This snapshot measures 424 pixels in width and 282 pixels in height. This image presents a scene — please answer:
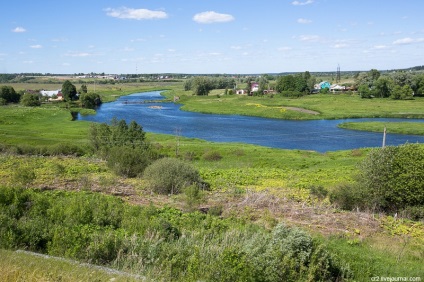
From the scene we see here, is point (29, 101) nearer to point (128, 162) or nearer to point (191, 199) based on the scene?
point (128, 162)

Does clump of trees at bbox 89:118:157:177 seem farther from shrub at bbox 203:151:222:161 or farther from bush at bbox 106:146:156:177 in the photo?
shrub at bbox 203:151:222:161

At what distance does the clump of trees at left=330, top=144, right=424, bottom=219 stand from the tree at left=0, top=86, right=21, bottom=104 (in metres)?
109

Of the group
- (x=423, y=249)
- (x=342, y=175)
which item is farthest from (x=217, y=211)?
(x=342, y=175)

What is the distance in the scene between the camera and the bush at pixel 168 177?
25703 millimetres

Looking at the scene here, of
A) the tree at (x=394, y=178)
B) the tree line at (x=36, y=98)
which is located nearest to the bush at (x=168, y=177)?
the tree at (x=394, y=178)

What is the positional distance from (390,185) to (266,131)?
155 feet

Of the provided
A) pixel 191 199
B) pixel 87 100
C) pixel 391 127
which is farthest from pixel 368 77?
pixel 191 199

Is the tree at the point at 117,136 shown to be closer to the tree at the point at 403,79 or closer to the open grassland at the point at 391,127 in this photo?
the open grassland at the point at 391,127

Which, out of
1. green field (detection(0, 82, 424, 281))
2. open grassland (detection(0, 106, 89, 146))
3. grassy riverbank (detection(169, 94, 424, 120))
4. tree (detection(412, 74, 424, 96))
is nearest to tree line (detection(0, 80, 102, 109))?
open grassland (detection(0, 106, 89, 146))

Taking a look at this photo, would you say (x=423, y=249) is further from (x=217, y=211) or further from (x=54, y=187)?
(x=54, y=187)

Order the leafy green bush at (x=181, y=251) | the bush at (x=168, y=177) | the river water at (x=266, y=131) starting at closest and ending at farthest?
the leafy green bush at (x=181, y=251)
the bush at (x=168, y=177)
the river water at (x=266, y=131)

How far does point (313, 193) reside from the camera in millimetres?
25125

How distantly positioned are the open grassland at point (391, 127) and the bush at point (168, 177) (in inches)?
1926

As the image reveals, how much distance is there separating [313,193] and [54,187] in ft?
54.2
